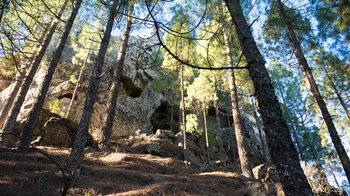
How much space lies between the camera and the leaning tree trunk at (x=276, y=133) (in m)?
2.21

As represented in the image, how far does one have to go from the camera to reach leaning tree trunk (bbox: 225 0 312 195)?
7.23 ft

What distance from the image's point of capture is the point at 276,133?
2404 millimetres

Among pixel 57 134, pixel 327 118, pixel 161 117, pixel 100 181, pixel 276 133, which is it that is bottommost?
pixel 100 181

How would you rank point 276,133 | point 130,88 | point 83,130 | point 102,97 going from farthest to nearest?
point 130,88 → point 102,97 → point 83,130 → point 276,133

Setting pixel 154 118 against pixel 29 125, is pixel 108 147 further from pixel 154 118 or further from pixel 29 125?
pixel 154 118

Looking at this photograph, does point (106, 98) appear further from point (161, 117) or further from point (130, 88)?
point (161, 117)

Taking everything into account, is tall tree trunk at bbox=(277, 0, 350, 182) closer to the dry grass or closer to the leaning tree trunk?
the dry grass

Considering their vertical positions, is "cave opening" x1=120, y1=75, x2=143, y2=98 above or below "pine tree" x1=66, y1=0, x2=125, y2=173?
above

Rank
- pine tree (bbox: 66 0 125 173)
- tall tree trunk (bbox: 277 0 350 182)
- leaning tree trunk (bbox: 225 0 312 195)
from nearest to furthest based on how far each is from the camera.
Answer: leaning tree trunk (bbox: 225 0 312 195)
pine tree (bbox: 66 0 125 173)
tall tree trunk (bbox: 277 0 350 182)

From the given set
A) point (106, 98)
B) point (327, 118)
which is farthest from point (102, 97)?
point (327, 118)

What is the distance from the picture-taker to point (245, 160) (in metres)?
6.87

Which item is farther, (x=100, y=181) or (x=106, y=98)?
(x=106, y=98)

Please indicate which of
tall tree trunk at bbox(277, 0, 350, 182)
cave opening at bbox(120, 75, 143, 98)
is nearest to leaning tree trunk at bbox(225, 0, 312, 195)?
tall tree trunk at bbox(277, 0, 350, 182)

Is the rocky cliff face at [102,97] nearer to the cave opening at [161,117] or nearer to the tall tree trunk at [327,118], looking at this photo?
the cave opening at [161,117]
